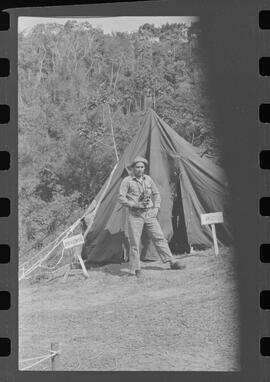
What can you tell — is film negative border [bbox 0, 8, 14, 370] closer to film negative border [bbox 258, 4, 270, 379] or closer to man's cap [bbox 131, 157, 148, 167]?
man's cap [bbox 131, 157, 148, 167]

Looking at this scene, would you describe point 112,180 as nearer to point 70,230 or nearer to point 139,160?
point 139,160

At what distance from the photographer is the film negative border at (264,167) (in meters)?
2.21

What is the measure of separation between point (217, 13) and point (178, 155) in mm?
576

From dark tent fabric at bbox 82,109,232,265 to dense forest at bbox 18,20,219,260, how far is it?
0.04 metres

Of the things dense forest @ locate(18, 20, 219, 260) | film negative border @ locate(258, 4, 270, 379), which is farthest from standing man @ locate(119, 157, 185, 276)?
film negative border @ locate(258, 4, 270, 379)

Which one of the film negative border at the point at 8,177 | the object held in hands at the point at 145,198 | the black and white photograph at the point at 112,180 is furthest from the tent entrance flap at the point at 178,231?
the film negative border at the point at 8,177

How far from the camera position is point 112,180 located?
7.66ft

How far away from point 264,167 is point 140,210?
20.4 inches

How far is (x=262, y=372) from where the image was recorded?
7.24 feet

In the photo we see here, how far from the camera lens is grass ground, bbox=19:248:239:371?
2.22m

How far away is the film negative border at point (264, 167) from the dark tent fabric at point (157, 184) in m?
0.24

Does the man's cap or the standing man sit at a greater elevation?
the man's cap

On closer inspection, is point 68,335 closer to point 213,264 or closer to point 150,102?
point 213,264

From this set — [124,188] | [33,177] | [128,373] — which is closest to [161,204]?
[124,188]
